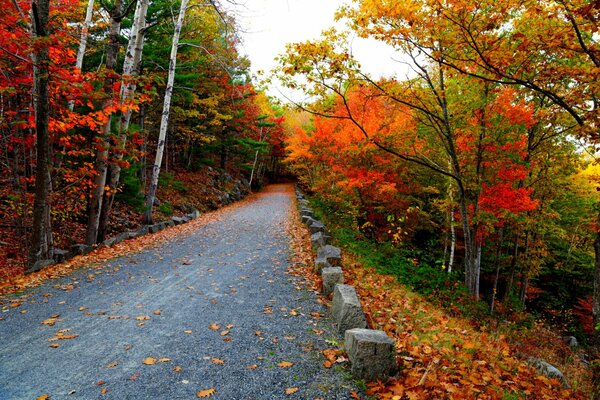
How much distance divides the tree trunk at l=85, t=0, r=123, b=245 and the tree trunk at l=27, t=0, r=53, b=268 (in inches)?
59.9

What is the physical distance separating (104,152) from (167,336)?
21.8ft

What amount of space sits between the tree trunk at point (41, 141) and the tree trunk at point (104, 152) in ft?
4.99

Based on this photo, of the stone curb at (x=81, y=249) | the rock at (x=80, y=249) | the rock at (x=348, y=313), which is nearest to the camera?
the rock at (x=348, y=313)

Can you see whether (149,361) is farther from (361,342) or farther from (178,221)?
(178,221)

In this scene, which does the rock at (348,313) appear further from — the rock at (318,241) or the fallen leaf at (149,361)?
the rock at (318,241)

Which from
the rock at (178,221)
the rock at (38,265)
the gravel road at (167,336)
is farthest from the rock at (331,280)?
the rock at (178,221)

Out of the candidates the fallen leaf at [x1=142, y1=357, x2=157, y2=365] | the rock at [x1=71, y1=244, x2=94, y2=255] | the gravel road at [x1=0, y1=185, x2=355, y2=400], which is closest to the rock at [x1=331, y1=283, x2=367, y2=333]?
the gravel road at [x1=0, y1=185, x2=355, y2=400]

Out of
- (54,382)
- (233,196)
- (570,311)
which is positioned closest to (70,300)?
(54,382)

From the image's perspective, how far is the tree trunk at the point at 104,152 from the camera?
Result: 28.5 ft

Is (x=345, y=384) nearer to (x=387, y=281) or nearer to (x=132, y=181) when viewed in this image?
(x=387, y=281)

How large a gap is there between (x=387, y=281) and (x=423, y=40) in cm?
528

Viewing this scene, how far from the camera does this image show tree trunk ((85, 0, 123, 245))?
8.68m

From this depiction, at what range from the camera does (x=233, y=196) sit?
24.2 m

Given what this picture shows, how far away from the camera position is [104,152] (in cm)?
885
